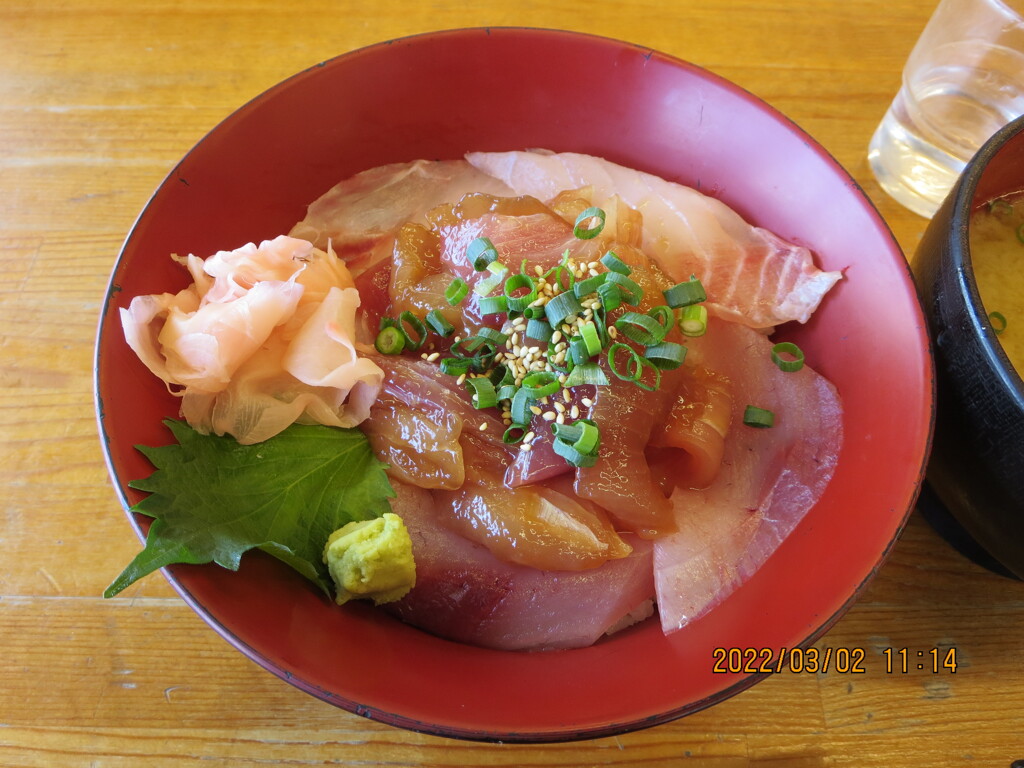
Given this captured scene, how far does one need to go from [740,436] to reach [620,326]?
0.43 meters

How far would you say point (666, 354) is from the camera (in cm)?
145

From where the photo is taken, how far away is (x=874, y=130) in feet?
7.83

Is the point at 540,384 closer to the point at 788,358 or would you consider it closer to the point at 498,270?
the point at 498,270

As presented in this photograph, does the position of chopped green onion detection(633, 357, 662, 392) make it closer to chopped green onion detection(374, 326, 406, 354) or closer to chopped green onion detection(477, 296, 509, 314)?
chopped green onion detection(477, 296, 509, 314)

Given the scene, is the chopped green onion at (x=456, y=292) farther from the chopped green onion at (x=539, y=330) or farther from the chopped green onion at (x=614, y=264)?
the chopped green onion at (x=614, y=264)

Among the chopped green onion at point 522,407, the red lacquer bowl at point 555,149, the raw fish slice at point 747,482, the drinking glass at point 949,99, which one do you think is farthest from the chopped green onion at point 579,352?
the drinking glass at point 949,99

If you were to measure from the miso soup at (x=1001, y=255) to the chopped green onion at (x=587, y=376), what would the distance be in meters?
0.98

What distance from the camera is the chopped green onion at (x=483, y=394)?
1506mm

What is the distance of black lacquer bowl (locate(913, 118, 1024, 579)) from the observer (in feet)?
4.28

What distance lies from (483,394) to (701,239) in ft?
2.44

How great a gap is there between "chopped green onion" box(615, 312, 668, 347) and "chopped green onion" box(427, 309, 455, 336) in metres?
0.40

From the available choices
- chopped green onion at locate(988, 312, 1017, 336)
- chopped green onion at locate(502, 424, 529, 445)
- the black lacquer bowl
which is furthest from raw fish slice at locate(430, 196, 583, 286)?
chopped green onion at locate(988, 312, 1017, 336)

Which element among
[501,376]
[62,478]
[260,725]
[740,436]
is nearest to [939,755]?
[740,436]
